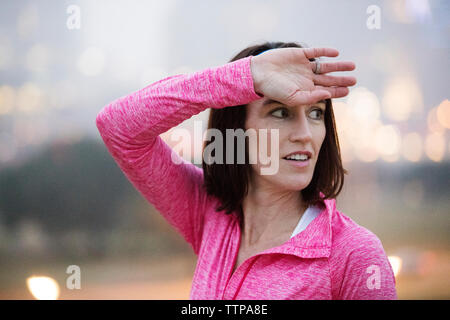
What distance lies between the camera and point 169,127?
1018 mm

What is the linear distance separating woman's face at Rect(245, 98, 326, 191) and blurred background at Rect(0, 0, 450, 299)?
2.44 ft

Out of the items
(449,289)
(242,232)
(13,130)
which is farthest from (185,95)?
(449,289)

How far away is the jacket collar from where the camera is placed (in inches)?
36.3

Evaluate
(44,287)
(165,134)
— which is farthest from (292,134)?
(44,287)

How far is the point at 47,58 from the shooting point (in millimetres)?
1789

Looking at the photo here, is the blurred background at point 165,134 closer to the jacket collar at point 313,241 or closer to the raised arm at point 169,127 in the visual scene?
the raised arm at point 169,127

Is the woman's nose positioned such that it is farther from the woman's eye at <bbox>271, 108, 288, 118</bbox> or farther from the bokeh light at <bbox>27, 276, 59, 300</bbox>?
the bokeh light at <bbox>27, 276, 59, 300</bbox>

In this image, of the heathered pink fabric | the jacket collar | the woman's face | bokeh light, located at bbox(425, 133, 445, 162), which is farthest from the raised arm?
bokeh light, located at bbox(425, 133, 445, 162)

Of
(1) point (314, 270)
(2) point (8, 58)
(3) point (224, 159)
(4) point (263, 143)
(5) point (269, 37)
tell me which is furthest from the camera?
(2) point (8, 58)

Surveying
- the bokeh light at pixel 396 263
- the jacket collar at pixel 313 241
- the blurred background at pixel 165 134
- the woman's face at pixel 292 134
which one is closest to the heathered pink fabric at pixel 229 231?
the jacket collar at pixel 313 241

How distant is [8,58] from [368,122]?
160cm

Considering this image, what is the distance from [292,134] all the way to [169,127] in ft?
1.00
